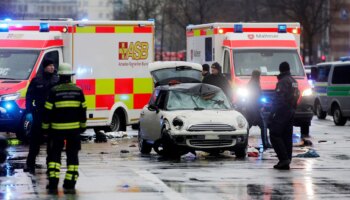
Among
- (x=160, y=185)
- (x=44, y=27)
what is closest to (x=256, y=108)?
(x=44, y=27)

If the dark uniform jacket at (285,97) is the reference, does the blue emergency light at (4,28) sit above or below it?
above

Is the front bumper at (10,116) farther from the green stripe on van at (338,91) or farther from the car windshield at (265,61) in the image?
the green stripe on van at (338,91)

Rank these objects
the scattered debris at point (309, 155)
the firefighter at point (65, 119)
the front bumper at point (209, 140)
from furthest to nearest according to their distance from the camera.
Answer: the scattered debris at point (309, 155)
the front bumper at point (209, 140)
the firefighter at point (65, 119)

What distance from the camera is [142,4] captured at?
6950 centimetres

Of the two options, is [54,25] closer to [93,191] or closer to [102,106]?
[102,106]

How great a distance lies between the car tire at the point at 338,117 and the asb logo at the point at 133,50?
26.0ft

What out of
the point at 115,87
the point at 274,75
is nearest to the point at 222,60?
the point at 274,75

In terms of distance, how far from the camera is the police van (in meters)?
29.9

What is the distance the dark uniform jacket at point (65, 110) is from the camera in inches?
534

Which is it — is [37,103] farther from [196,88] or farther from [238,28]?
[238,28]

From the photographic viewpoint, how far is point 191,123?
58.7ft

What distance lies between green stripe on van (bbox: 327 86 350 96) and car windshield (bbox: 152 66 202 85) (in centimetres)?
578

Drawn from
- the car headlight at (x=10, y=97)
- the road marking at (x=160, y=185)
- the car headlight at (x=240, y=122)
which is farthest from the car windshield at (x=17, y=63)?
the road marking at (x=160, y=185)

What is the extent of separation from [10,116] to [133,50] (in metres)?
4.01
